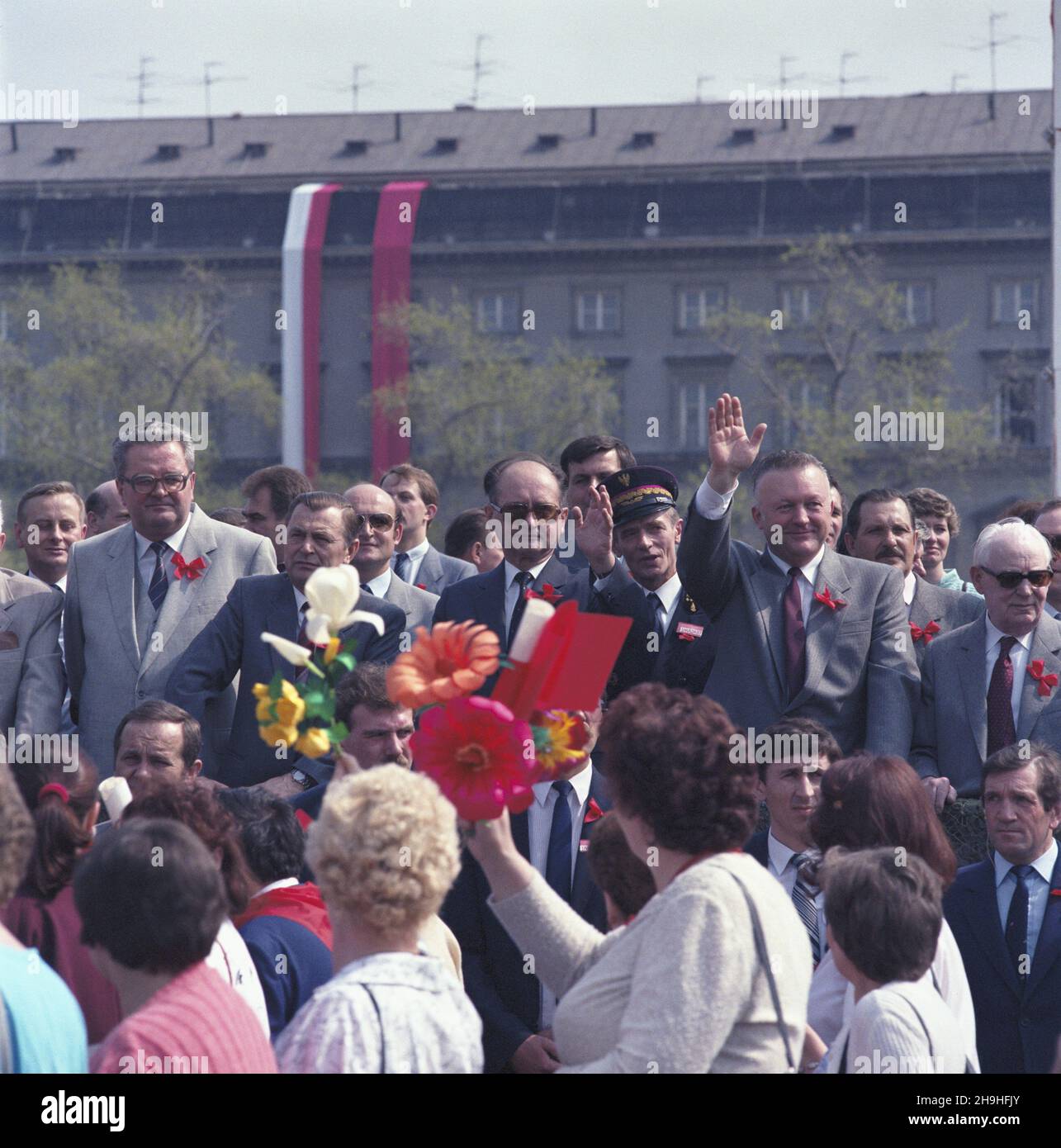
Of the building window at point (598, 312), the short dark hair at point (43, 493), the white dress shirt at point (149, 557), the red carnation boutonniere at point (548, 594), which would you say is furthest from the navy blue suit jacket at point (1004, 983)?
the building window at point (598, 312)

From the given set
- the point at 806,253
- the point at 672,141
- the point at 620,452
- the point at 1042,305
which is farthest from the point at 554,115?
the point at 620,452

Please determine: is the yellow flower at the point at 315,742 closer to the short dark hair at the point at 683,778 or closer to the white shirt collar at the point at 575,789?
the short dark hair at the point at 683,778

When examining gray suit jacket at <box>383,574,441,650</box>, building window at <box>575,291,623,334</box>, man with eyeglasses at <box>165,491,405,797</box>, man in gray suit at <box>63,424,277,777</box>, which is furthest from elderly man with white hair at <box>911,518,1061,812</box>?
building window at <box>575,291,623,334</box>

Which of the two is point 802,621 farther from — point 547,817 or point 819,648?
point 547,817

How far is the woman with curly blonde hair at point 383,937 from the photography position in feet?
10.5

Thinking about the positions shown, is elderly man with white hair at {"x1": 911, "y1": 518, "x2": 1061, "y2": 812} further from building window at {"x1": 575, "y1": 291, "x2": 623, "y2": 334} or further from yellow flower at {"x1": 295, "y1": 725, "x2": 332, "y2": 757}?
building window at {"x1": 575, "y1": 291, "x2": 623, "y2": 334}

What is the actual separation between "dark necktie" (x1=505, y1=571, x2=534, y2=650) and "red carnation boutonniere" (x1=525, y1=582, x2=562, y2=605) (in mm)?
66

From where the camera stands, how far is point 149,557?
22.1 ft

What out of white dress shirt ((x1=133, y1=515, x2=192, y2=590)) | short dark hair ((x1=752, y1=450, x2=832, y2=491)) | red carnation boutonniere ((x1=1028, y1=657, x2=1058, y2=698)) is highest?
short dark hair ((x1=752, y1=450, x2=832, y2=491))

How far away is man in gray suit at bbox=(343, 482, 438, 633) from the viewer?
7633 mm

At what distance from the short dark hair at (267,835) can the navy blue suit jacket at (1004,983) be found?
2.08 metres

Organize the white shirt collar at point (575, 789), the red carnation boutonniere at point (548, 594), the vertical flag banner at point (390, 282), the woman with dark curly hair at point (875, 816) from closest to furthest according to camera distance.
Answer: the woman with dark curly hair at point (875, 816) → the white shirt collar at point (575, 789) → the red carnation boutonniere at point (548, 594) → the vertical flag banner at point (390, 282)

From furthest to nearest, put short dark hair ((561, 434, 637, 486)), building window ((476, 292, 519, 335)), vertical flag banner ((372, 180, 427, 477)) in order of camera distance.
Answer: building window ((476, 292, 519, 335)) → vertical flag banner ((372, 180, 427, 477)) → short dark hair ((561, 434, 637, 486))

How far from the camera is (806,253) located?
156 ft
